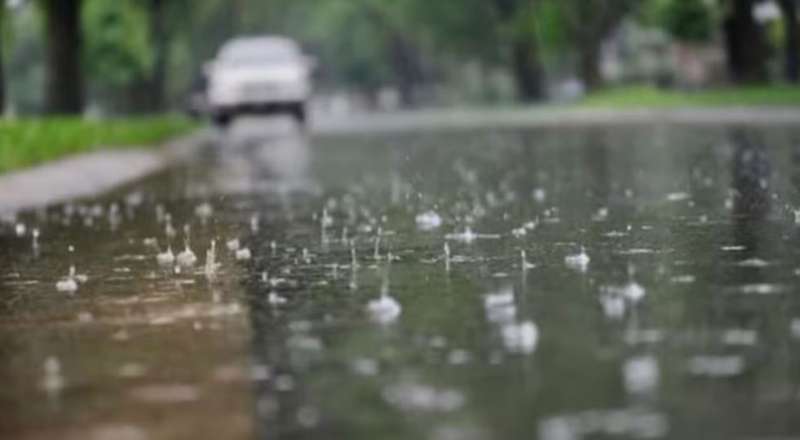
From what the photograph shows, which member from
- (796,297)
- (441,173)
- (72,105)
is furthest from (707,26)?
(796,297)

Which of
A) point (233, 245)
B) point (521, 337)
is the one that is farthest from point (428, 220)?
point (521, 337)

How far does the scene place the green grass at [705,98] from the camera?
3997cm

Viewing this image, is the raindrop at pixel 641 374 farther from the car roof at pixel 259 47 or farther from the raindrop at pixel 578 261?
the car roof at pixel 259 47

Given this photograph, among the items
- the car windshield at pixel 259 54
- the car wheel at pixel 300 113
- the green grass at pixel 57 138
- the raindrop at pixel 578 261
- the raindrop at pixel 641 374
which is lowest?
the raindrop at pixel 641 374

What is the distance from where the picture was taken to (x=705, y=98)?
45.2m

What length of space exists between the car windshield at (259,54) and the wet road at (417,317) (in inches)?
1085

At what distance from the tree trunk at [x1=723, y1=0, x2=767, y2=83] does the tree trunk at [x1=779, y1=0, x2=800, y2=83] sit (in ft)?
2.41

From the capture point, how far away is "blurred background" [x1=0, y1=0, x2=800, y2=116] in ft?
154

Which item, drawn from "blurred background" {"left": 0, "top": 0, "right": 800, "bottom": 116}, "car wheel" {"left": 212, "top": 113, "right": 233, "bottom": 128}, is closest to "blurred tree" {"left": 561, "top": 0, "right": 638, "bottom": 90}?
"blurred background" {"left": 0, "top": 0, "right": 800, "bottom": 116}

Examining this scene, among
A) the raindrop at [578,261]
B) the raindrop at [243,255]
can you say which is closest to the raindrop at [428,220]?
the raindrop at [243,255]

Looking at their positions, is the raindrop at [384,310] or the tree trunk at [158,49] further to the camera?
the tree trunk at [158,49]

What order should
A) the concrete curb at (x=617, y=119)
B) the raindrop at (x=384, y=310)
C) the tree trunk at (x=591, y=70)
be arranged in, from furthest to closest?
the tree trunk at (x=591, y=70) < the concrete curb at (x=617, y=119) < the raindrop at (x=384, y=310)

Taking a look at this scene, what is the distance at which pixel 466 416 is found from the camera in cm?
559

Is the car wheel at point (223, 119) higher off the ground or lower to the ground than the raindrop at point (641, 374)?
higher
